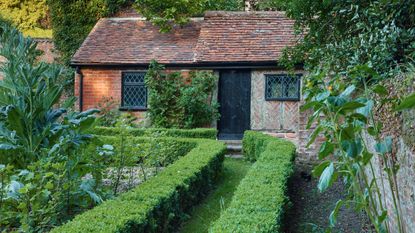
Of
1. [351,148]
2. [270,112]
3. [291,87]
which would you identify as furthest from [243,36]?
[351,148]

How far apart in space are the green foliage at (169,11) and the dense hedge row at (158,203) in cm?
998

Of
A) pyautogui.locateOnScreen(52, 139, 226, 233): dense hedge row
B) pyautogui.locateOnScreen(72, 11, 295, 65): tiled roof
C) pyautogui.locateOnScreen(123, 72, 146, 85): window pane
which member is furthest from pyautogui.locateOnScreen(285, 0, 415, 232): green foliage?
pyautogui.locateOnScreen(123, 72, 146, 85): window pane

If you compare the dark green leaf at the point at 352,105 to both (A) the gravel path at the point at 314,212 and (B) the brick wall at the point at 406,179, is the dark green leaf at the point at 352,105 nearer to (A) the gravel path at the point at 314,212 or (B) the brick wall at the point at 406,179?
(B) the brick wall at the point at 406,179

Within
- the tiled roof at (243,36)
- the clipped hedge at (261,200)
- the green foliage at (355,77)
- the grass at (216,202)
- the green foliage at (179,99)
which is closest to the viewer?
the green foliage at (355,77)

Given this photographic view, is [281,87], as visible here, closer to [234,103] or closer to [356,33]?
[234,103]

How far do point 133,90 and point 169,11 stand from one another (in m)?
3.73

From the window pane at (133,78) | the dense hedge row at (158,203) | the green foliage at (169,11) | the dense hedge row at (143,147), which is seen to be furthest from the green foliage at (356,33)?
the green foliage at (169,11)

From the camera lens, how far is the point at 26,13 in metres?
25.4

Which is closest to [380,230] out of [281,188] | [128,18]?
[281,188]

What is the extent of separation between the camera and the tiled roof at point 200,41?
1568cm

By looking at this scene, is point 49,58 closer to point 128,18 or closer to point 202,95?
point 128,18

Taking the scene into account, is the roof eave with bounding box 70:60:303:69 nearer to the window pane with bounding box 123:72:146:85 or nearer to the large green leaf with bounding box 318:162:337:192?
the window pane with bounding box 123:72:146:85

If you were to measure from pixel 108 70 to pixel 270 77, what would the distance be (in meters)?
6.12

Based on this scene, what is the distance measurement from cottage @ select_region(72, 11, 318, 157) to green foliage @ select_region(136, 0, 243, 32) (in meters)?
0.43
